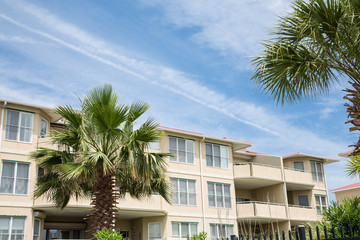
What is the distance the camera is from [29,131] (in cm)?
2480

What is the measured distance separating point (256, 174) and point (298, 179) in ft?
16.0

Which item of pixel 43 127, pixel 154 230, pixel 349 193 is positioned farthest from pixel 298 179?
pixel 43 127

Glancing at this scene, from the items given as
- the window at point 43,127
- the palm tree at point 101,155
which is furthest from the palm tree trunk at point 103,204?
the window at point 43,127

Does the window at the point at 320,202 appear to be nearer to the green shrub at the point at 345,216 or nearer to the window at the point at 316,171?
the window at the point at 316,171

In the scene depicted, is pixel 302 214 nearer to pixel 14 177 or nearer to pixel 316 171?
pixel 316 171

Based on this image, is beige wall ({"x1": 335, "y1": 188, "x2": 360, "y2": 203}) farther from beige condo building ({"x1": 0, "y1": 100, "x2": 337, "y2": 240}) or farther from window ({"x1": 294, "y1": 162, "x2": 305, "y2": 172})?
window ({"x1": 294, "y1": 162, "x2": 305, "y2": 172})

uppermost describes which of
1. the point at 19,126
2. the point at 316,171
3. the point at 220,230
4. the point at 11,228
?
the point at 19,126

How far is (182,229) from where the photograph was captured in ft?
94.3

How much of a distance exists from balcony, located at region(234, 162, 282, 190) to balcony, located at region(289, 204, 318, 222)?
2.52 metres

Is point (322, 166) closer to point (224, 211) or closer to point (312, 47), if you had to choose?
point (224, 211)

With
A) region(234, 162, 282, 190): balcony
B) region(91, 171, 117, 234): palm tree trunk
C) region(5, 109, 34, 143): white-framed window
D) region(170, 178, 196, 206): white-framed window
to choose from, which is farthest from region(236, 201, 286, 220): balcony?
region(91, 171, 117, 234): palm tree trunk

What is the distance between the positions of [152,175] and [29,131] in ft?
37.7

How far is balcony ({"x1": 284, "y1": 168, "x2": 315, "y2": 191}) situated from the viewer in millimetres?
34406

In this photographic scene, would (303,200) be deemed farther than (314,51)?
Yes
